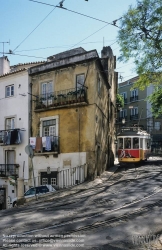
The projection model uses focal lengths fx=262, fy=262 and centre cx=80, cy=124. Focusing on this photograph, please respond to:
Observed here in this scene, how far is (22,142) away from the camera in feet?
68.2

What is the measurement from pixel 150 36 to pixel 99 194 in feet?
29.4

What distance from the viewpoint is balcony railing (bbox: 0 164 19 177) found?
20.7 m

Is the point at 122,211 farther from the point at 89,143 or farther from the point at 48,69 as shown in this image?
the point at 48,69

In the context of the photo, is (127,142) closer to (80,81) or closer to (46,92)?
(80,81)

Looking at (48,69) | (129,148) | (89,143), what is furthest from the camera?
(129,148)

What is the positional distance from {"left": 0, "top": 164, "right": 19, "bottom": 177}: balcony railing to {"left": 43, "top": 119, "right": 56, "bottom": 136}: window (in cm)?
363

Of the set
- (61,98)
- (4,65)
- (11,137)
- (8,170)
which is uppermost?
(4,65)

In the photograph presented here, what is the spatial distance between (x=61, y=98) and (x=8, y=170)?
7424 mm

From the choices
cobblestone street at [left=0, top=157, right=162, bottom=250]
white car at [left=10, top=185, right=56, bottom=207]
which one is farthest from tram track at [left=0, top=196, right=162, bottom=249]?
white car at [left=10, top=185, right=56, bottom=207]

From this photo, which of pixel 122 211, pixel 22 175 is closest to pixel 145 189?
pixel 122 211

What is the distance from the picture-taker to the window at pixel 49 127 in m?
19.4

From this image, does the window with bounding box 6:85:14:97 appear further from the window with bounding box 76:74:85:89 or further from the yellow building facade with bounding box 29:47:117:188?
the window with bounding box 76:74:85:89

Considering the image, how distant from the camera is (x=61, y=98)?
19.1 metres

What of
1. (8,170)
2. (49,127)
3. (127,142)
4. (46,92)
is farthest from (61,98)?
(8,170)
